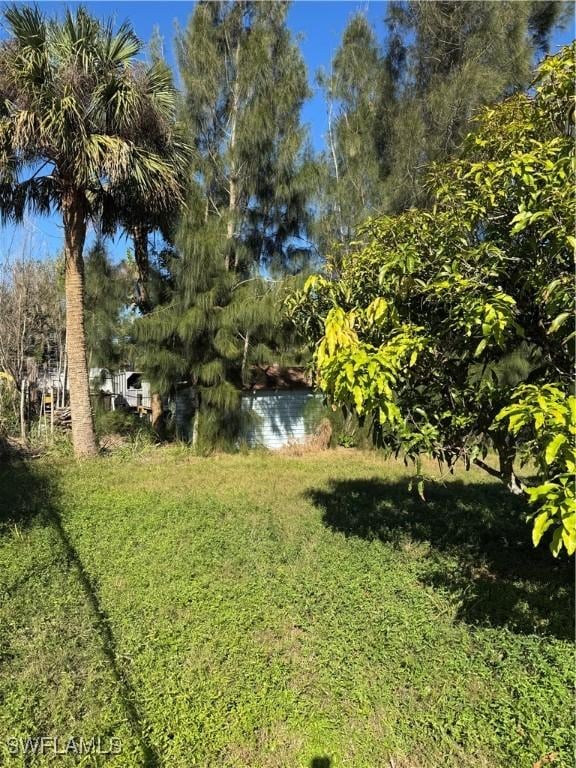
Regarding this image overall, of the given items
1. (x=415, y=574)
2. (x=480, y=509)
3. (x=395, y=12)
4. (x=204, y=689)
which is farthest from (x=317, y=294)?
(x=395, y=12)

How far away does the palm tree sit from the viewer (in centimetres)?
755

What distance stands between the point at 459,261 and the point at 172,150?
24.2ft

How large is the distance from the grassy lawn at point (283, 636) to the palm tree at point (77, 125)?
4.67m

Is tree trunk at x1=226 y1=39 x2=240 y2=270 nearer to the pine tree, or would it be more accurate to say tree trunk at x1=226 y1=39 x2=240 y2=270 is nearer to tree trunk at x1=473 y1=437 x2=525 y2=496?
the pine tree

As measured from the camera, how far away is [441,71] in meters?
9.52

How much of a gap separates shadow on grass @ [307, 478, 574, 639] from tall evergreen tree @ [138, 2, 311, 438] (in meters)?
3.60

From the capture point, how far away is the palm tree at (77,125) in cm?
755

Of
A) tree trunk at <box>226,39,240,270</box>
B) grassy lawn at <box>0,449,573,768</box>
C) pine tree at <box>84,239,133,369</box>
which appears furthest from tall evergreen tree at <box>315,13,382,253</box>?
grassy lawn at <box>0,449,573,768</box>

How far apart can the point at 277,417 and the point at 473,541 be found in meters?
7.31

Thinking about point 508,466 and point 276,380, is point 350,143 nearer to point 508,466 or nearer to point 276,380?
point 276,380

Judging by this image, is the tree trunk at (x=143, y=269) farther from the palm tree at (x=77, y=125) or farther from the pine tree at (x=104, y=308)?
the palm tree at (x=77, y=125)

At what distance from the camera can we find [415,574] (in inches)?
179

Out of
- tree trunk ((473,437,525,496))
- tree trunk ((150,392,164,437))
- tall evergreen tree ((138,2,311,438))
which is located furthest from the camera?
tree trunk ((150,392,164,437))

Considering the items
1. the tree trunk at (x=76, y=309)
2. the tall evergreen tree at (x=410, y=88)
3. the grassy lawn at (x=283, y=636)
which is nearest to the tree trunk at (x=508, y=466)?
the grassy lawn at (x=283, y=636)
